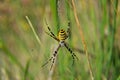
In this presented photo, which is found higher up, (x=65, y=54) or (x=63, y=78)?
(x=65, y=54)

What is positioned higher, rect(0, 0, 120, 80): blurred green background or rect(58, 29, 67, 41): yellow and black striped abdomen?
rect(58, 29, 67, 41): yellow and black striped abdomen

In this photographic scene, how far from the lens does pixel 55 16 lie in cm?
111

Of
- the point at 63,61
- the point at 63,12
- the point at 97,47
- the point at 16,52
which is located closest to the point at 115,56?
the point at 97,47

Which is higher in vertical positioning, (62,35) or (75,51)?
(62,35)

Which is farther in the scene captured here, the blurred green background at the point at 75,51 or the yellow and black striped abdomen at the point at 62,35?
the blurred green background at the point at 75,51

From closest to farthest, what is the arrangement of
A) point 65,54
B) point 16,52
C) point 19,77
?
point 65,54 → point 19,77 → point 16,52

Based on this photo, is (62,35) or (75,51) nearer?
(62,35)

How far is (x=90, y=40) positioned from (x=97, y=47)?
37cm

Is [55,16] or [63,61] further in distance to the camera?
[63,61]

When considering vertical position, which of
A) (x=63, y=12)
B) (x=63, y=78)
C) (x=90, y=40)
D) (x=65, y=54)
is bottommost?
(x=90, y=40)

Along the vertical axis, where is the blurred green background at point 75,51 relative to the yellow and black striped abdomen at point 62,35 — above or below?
below

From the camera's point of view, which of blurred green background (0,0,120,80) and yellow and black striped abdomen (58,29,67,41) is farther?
blurred green background (0,0,120,80)

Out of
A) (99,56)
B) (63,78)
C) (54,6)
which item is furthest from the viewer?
(99,56)

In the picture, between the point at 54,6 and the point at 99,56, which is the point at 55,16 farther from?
the point at 99,56
